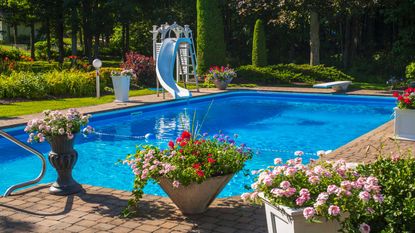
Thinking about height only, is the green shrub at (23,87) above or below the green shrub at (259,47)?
below

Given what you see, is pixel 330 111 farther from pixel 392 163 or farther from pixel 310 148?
pixel 392 163

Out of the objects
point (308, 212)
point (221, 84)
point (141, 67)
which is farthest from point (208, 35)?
point (308, 212)

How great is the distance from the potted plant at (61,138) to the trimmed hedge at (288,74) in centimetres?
1521

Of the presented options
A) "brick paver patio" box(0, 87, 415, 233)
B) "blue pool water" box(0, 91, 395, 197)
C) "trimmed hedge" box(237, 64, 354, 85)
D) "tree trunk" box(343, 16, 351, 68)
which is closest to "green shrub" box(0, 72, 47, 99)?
"blue pool water" box(0, 91, 395, 197)

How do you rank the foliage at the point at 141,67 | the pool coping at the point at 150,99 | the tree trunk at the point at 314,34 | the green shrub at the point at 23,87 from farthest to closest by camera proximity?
1. the tree trunk at the point at 314,34
2. the foliage at the point at 141,67
3. the green shrub at the point at 23,87
4. the pool coping at the point at 150,99

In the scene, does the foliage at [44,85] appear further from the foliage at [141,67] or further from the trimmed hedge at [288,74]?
the trimmed hedge at [288,74]

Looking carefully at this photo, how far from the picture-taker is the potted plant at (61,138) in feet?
16.5

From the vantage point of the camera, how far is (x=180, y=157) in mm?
4285

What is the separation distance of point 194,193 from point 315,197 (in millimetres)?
1491

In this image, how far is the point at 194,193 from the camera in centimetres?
427

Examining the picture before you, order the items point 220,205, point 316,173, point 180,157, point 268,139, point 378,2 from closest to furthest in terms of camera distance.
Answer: point 316,173, point 180,157, point 220,205, point 268,139, point 378,2

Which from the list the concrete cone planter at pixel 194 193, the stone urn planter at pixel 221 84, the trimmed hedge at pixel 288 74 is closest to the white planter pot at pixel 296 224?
the concrete cone planter at pixel 194 193

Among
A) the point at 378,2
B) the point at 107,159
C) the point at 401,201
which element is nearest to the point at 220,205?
the point at 401,201

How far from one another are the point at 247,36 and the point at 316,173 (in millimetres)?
23827
